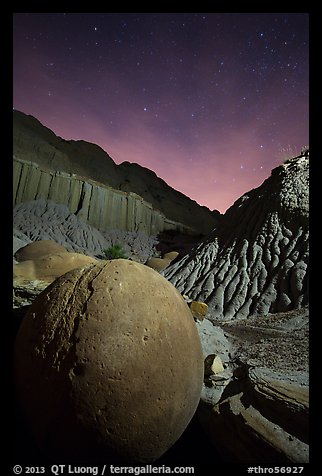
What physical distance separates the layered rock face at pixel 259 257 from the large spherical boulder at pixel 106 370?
6.23 meters

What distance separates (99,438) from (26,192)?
24867 millimetres

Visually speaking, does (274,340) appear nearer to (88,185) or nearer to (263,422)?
(263,422)

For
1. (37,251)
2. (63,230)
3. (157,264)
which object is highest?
(63,230)

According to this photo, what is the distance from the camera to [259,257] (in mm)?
9289

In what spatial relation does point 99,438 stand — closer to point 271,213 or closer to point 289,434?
point 289,434

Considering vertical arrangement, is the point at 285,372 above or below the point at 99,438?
above

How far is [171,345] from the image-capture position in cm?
211

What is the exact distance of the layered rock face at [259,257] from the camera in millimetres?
7789

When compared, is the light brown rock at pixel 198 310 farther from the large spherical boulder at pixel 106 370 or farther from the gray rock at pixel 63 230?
the gray rock at pixel 63 230

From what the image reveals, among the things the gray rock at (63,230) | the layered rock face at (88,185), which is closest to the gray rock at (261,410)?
the gray rock at (63,230)

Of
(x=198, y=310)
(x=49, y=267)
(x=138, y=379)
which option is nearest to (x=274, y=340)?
(x=198, y=310)

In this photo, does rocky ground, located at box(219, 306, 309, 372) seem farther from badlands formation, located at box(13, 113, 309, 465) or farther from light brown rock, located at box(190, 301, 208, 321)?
light brown rock, located at box(190, 301, 208, 321)

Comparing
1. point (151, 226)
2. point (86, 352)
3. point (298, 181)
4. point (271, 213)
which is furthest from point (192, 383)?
point (151, 226)

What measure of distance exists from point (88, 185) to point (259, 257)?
21.3m
